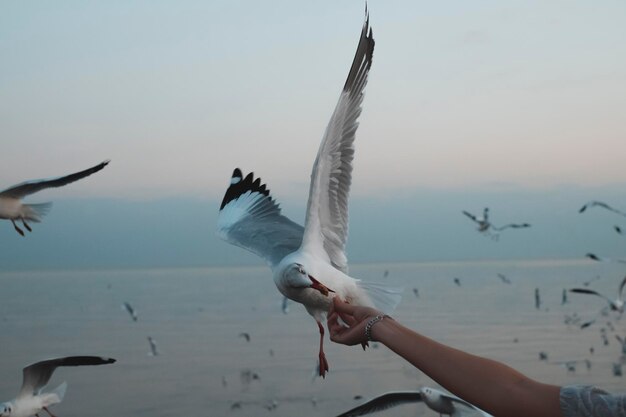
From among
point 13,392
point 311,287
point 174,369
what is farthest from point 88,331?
point 311,287

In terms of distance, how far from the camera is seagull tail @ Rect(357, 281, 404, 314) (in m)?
3.82

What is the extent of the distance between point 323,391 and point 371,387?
475 millimetres

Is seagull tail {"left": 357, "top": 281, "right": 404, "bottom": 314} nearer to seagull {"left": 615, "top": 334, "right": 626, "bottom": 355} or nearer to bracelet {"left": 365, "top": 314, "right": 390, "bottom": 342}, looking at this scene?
bracelet {"left": 365, "top": 314, "right": 390, "bottom": 342}

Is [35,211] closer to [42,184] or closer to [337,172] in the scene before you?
[42,184]

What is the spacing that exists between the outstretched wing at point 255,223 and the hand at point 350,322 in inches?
101

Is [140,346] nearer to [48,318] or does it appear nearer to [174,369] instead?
[174,369]

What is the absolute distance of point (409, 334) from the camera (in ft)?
3.52

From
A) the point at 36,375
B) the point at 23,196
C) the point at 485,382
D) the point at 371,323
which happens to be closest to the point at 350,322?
the point at 371,323

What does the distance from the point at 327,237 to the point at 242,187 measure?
1.55 metres

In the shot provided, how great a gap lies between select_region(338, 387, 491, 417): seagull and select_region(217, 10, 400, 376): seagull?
1.57 feet

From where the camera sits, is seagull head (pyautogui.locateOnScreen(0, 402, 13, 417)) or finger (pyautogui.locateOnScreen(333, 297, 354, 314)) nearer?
finger (pyautogui.locateOnScreen(333, 297, 354, 314))

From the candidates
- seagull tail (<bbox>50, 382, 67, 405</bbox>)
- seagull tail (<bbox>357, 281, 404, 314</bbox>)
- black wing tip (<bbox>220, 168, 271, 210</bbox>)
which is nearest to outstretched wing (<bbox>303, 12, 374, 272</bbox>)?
seagull tail (<bbox>357, 281, 404, 314</bbox>)

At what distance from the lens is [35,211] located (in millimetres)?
6242

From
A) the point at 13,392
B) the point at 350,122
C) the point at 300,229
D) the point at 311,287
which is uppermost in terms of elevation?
the point at 350,122
